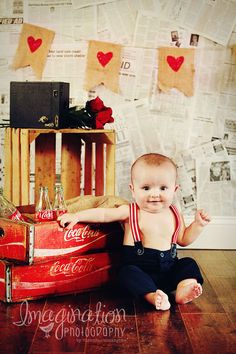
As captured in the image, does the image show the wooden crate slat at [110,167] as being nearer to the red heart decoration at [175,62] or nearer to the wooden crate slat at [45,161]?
the wooden crate slat at [45,161]

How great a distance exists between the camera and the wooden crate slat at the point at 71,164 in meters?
2.98

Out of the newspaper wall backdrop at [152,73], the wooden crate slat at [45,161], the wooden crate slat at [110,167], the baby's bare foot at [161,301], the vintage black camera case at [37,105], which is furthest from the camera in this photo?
the newspaper wall backdrop at [152,73]

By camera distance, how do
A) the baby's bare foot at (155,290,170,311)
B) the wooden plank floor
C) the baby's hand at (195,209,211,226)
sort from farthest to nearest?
the baby's hand at (195,209,211,226)
the baby's bare foot at (155,290,170,311)
the wooden plank floor

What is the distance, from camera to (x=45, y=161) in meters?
2.94

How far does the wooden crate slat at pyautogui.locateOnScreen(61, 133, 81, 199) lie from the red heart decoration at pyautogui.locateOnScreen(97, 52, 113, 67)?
0.40 meters

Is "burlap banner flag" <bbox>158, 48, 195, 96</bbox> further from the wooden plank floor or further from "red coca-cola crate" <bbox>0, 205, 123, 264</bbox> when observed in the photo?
the wooden plank floor

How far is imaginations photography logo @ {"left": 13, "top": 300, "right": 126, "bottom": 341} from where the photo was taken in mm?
1903

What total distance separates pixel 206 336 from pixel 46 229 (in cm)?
70

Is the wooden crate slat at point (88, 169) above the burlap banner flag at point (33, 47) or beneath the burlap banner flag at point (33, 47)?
beneath

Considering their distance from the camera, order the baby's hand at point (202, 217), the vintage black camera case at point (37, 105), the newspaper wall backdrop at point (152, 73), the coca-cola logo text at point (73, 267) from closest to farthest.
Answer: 1. the coca-cola logo text at point (73, 267)
2. the baby's hand at point (202, 217)
3. the vintage black camera case at point (37, 105)
4. the newspaper wall backdrop at point (152, 73)

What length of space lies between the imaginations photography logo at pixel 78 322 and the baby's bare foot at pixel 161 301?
12cm

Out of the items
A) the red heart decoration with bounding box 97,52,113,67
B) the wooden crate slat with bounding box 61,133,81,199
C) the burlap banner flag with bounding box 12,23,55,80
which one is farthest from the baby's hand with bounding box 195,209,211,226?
the burlap banner flag with bounding box 12,23,55,80

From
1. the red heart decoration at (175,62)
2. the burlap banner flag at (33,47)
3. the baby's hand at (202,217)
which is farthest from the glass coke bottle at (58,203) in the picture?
the red heart decoration at (175,62)

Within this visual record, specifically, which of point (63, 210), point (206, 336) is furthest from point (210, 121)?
point (206, 336)
